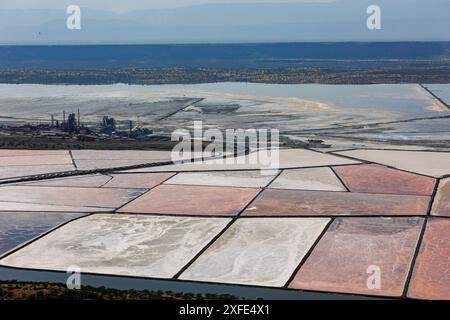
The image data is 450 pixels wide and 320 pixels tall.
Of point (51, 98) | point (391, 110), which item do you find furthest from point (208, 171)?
point (51, 98)

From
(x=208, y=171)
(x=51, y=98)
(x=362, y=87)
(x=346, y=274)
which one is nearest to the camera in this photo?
(x=346, y=274)

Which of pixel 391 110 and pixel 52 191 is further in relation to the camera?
pixel 391 110

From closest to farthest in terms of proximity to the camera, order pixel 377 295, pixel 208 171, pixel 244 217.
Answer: pixel 377 295
pixel 244 217
pixel 208 171

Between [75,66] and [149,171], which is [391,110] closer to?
[149,171]

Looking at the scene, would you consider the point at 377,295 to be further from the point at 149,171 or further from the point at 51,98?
the point at 51,98

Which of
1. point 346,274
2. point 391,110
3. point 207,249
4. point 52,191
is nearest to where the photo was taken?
point 346,274

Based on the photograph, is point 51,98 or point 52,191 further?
point 51,98

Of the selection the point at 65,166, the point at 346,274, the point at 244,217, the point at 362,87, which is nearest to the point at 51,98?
the point at 362,87
